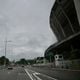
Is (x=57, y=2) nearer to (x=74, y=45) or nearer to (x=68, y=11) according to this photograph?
(x=68, y=11)

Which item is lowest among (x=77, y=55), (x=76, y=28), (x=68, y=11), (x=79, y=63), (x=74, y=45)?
(x=79, y=63)

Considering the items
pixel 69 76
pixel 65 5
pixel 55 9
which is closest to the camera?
pixel 69 76

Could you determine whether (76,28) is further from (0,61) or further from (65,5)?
(0,61)

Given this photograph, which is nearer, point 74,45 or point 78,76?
point 78,76

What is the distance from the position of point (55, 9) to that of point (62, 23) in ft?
23.9

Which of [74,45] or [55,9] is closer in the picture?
[74,45]

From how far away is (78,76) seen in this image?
1553 cm

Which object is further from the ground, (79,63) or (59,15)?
(59,15)

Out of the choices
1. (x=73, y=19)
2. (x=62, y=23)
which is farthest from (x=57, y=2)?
(x=62, y=23)

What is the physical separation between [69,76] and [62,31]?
6161 centimetres

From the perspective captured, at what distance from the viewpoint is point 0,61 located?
177 meters

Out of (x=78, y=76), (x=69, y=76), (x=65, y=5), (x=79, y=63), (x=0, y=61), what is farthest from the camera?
(x=0, y=61)

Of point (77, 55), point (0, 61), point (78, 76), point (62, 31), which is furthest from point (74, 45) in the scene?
point (0, 61)

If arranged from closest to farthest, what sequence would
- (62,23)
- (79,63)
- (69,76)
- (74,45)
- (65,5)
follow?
1. (69,76)
2. (79,63)
3. (74,45)
4. (65,5)
5. (62,23)
